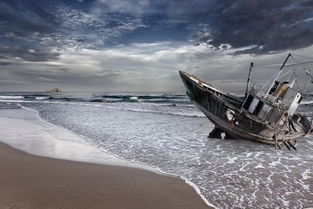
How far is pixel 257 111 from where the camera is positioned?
16.6 metres

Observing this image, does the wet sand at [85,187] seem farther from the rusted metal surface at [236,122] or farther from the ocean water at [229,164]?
the rusted metal surface at [236,122]

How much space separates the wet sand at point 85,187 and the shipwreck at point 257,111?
8981 mm

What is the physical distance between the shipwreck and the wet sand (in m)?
8.98

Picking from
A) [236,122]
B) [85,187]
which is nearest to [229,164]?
[85,187]

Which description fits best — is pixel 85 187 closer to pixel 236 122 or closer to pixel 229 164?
pixel 229 164

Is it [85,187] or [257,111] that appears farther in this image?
[257,111]

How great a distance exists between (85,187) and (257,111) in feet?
41.2

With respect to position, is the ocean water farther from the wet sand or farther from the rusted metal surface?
the wet sand

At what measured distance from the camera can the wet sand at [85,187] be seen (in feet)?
20.2

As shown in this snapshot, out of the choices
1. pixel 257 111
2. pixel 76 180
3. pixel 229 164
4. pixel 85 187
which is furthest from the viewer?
pixel 257 111

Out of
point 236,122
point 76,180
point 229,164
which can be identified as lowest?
point 229,164

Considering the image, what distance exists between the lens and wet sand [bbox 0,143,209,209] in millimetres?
6164

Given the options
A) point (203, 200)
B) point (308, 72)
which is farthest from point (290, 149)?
point (203, 200)

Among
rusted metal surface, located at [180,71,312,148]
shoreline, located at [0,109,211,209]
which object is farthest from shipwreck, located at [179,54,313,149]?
shoreline, located at [0,109,211,209]
